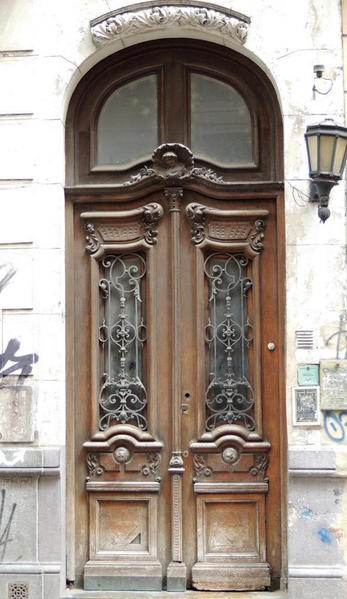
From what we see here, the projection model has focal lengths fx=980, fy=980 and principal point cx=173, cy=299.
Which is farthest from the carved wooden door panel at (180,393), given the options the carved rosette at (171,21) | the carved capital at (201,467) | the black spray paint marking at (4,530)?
the carved rosette at (171,21)

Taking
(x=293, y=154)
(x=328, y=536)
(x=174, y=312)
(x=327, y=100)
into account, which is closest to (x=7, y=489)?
(x=174, y=312)

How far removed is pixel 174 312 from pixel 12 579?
244 centimetres

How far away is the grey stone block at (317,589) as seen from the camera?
7395 mm

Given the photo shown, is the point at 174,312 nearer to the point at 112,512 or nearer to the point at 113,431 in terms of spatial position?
the point at 113,431

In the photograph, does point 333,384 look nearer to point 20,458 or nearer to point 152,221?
point 152,221

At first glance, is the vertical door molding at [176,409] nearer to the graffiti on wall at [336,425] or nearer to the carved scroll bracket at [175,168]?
the carved scroll bracket at [175,168]

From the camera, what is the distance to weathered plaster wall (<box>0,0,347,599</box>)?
7496mm

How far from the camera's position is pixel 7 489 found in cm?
764

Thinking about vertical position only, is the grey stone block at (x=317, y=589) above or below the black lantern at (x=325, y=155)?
below

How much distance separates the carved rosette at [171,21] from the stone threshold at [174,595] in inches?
172

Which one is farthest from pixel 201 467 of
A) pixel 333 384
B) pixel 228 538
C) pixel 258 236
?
pixel 258 236

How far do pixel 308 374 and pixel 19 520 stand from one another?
8.25ft

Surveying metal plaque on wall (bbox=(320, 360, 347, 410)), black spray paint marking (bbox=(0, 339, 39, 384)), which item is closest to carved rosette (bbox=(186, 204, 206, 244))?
metal plaque on wall (bbox=(320, 360, 347, 410))

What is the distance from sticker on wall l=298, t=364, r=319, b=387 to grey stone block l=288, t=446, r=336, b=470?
20.3 inches
